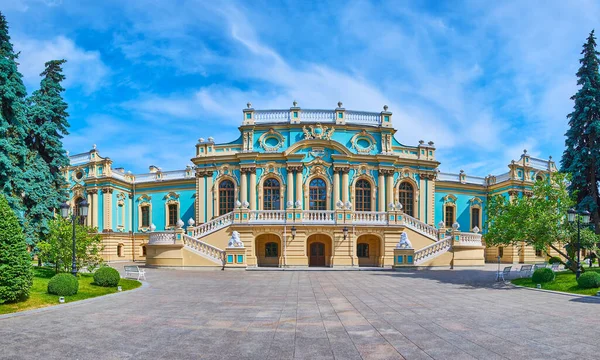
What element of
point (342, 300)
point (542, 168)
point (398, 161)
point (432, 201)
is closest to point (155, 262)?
point (342, 300)

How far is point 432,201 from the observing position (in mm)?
38594

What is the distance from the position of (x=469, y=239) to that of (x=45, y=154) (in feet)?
95.8

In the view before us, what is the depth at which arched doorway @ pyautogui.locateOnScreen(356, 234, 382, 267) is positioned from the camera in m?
32.8

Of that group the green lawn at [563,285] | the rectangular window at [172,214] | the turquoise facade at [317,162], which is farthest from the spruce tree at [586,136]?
the rectangular window at [172,214]

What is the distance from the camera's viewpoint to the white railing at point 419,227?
3209 cm

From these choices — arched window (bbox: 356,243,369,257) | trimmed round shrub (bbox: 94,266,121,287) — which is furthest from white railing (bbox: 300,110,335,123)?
trimmed round shrub (bbox: 94,266,121,287)

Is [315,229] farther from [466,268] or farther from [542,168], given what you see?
[542,168]

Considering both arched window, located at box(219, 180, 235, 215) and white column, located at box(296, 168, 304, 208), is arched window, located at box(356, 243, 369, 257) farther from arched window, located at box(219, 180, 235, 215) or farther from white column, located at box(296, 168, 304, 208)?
arched window, located at box(219, 180, 235, 215)

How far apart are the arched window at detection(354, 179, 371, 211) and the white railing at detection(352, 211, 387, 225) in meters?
4.60

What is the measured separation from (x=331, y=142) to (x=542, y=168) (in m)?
25.7

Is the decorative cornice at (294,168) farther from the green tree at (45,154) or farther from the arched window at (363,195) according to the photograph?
the green tree at (45,154)

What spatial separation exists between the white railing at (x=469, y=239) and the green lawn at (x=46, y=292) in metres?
22.4

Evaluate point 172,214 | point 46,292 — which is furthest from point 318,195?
point 46,292

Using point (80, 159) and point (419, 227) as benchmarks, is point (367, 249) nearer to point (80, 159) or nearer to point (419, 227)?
point (419, 227)
